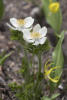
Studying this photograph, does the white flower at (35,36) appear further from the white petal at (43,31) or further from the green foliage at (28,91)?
the green foliage at (28,91)

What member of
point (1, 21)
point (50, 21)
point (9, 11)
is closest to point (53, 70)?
point (50, 21)

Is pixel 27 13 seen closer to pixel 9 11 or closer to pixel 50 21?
pixel 9 11

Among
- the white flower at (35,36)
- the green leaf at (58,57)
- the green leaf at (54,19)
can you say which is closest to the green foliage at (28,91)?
the green leaf at (58,57)

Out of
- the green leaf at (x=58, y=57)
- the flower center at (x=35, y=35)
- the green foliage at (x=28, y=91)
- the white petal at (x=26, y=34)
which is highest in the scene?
the white petal at (x=26, y=34)

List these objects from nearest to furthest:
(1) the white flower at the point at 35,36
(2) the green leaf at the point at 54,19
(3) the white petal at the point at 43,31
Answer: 1. (1) the white flower at the point at 35,36
2. (3) the white petal at the point at 43,31
3. (2) the green leaf at the point at 54,19

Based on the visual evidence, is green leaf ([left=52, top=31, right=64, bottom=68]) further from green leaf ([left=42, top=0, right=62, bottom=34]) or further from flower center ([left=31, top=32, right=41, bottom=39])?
green leaf ([left=42, top=0, right=62, bottom=34])

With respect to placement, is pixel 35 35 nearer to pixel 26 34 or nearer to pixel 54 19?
pixel 26 34

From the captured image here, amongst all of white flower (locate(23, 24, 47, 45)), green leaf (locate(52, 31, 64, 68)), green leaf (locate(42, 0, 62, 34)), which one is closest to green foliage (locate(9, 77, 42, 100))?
green leaf (locate(52, 31, 64, 68))

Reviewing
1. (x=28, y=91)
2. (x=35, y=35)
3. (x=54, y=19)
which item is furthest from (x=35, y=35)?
(x=54, y=19)

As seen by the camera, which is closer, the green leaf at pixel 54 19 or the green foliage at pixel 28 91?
the green foliage at pixel 28 91
